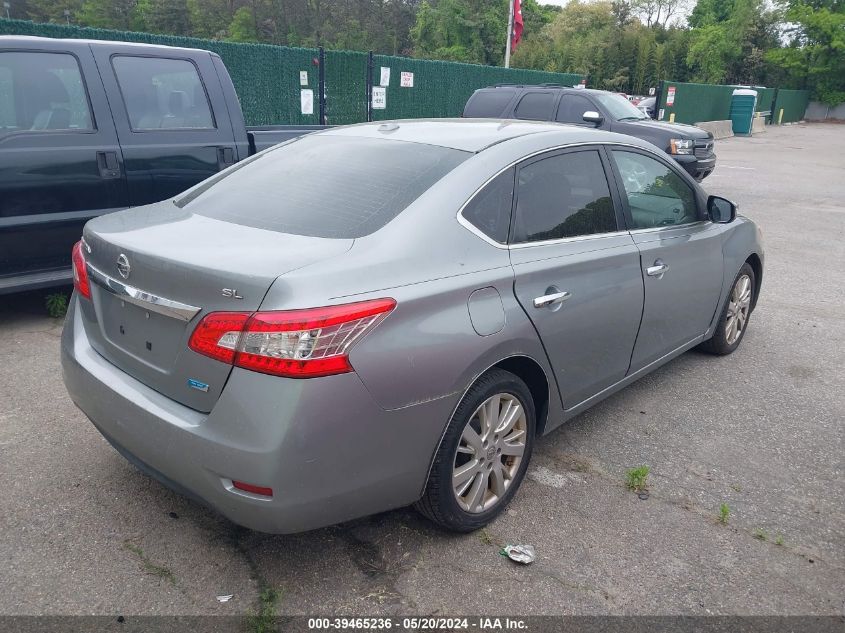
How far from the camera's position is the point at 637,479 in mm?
3410

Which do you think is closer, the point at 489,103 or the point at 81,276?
the point at 81,276

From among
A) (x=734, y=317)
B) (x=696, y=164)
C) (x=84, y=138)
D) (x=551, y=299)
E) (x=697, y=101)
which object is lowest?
(x=734, y=317)

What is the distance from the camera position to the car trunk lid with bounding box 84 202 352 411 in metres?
2.36

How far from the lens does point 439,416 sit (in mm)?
2586

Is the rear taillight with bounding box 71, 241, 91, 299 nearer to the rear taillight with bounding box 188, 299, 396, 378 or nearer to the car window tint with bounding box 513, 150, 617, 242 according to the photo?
the rear taillight with bounding box 188, 299, 396, 378

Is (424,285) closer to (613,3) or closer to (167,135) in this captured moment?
(167,135)

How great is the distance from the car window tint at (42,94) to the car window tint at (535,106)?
8020 millimetres

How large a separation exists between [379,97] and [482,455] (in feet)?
46.2

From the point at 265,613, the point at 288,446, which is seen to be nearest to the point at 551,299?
the point at 288,446

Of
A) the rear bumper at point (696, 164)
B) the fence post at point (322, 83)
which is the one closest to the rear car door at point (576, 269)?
the rear bumper at point (696, 164)


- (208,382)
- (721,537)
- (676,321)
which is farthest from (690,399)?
(208,382)

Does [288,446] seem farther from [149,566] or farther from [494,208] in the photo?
[494,208]

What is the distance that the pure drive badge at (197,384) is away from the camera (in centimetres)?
240

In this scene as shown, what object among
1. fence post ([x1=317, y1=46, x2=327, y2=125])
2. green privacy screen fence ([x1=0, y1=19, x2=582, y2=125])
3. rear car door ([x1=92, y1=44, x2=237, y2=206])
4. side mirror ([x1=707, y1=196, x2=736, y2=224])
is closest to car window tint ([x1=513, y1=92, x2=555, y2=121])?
fence post ([x1=317, y1=46, x2=327, y2=125])
